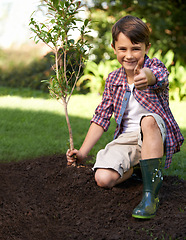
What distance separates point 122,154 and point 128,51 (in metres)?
0.80

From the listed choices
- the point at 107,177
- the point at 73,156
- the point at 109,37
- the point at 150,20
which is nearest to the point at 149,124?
the point at 107,177

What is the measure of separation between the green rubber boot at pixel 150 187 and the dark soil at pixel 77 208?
2.4 inches

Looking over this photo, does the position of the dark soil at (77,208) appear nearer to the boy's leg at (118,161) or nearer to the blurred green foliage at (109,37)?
the boy's leg at (118,161)

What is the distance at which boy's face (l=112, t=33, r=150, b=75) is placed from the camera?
252cm

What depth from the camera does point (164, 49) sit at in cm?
923

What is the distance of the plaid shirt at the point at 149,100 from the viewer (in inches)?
99.1

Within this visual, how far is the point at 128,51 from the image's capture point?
253 cm

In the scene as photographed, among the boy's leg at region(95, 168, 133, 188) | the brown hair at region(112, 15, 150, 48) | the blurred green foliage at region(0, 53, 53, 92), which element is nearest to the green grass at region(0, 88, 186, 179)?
the boy's leg at region(95, 168, 133, 188)

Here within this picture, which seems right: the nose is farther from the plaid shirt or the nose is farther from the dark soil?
the dark soil

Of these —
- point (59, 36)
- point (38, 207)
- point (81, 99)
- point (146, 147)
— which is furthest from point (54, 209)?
point (81, 99)

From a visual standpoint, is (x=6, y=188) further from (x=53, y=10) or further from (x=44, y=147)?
(x=53, y=10)

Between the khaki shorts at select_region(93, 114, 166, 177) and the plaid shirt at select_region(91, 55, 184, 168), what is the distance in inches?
5.4

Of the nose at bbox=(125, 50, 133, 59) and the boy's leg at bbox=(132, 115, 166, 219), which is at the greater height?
the nose at bbox=(125, 50, 133, 59)

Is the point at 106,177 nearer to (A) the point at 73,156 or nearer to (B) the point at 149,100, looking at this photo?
(A) the point at 73,156
